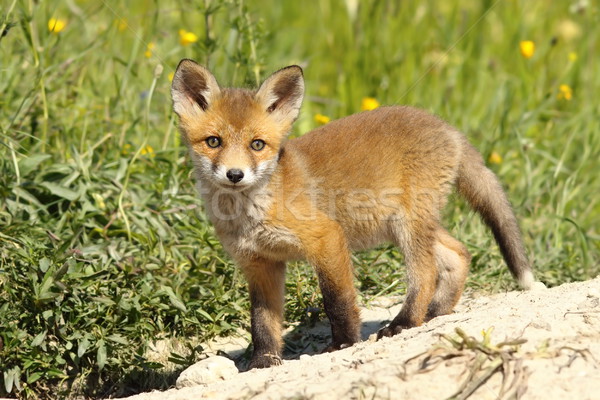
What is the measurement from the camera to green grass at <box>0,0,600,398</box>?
397cm

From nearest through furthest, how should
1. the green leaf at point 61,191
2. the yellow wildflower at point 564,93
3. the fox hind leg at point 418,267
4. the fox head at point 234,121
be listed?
the fox head at point 234,121
the fox hind leg at point 418,267
the green leaf at point 61,191
the yellow wildflower at point 564,93

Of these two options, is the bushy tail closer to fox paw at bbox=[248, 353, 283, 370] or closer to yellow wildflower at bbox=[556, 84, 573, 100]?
fox paw at bbox=[248, 353, 283, 370]

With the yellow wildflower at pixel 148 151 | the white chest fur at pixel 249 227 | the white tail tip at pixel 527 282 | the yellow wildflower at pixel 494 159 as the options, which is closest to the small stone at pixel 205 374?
the white chest fur at pixel 249 227

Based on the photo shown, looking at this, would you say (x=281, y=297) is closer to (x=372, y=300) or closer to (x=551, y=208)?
(x=372, y=300)

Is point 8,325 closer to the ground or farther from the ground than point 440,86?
closer to the ground

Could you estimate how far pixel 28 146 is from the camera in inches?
197

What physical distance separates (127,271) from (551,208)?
10.2 feet

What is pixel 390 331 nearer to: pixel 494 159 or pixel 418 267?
pixel 418 267

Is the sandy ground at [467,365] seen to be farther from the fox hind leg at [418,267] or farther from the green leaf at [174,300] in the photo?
the green leaf at [174,300]

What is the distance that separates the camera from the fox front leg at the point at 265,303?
4.07 metres

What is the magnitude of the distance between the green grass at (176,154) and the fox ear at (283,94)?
0.96m

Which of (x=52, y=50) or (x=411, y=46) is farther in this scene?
A: (x=411, y=46)

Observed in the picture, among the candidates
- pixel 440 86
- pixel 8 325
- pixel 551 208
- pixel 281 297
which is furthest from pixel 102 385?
pixel 440 86

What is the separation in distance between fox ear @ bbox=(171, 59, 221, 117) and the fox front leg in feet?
2.88
